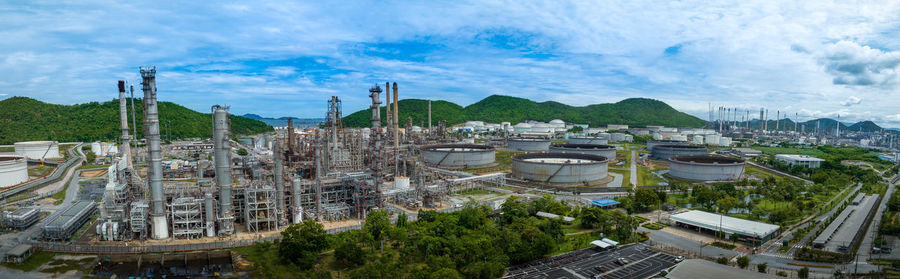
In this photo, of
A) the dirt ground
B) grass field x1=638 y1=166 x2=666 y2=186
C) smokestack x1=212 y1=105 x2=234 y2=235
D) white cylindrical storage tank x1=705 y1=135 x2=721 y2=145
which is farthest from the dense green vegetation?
white cylindrical storage tank x1=705 y1=135 x2=721 y2=145

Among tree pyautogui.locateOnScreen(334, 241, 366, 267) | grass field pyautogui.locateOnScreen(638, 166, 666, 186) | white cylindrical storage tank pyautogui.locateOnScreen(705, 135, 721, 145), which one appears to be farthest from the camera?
white cylindrical storage tank pyautogui.locateOnScreen(705, 135, 721, 145)

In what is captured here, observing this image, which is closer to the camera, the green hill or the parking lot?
the parking lot

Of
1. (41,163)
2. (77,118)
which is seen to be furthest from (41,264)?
(77,118)

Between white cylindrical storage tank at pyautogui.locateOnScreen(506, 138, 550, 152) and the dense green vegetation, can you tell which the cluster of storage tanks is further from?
white cylindrical storage tank at pyautogui.locateOnScreen(506, 138, 550, 152)

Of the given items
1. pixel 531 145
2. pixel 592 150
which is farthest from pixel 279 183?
pixel 531 145

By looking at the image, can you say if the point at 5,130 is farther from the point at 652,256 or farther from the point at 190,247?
the point at 652,256

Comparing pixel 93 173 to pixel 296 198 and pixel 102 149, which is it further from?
pixel 296 198

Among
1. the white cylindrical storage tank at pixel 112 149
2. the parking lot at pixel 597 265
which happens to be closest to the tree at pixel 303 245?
the parking lot at pixel 597 265
